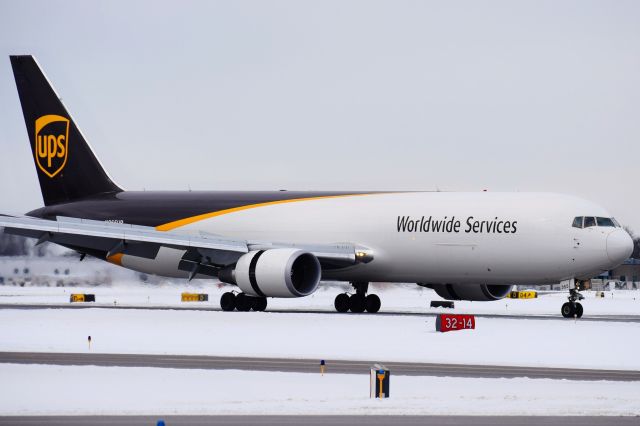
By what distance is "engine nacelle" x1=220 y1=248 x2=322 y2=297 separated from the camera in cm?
4794

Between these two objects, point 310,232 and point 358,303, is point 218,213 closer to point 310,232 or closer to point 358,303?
point 310,232

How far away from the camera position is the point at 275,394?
22016mm

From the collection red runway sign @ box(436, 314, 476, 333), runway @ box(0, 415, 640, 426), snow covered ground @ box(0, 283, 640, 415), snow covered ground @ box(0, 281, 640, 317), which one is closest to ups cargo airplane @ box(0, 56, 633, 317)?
snow covered ground @ box(0, 283, 640, 415)

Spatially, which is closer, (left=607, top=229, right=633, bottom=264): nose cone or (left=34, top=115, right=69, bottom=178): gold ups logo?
(left=607, top=229, right=633, bottom=264): nose cone

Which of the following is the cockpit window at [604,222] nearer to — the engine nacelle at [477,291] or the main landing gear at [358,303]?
the engine nacelle at [477,291]

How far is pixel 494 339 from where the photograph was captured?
3647 cm

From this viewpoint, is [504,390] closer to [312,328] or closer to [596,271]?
[312,328]

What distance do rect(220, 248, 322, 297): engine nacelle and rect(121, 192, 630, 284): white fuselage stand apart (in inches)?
150

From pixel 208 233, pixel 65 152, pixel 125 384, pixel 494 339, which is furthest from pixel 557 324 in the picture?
pixel 65 152

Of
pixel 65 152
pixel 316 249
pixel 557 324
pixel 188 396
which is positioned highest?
pixel 65 152

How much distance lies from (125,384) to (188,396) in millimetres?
2450

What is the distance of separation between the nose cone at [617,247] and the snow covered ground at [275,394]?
2248 cm

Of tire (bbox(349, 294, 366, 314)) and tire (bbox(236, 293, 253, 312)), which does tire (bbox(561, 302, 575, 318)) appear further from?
tire (bbox(236, 293, 253, 312))

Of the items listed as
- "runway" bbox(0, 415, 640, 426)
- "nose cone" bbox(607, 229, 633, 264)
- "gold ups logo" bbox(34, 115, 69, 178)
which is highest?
"gold ups logo" bbox(34, 115, 69, 178)
